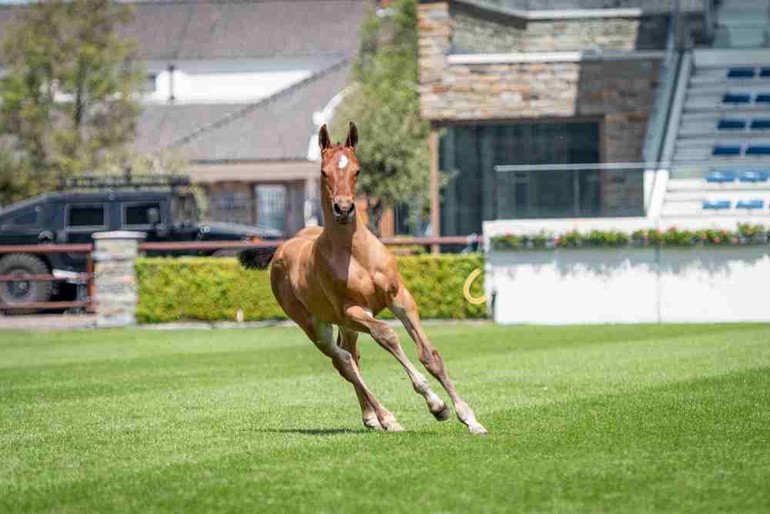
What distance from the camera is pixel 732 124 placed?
115 ft

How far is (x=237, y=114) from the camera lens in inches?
2601

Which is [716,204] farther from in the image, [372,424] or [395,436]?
[395,436]

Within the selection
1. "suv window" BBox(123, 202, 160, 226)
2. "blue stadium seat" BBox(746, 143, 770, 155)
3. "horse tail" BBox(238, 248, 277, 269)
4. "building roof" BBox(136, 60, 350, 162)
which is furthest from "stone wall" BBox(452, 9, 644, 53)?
"horse tail" BBox(238, 248, 277, 269)

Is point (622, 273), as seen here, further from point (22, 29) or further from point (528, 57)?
point (22, 29)

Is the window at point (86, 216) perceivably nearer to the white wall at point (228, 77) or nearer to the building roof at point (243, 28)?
the white wall at point (228, 77)

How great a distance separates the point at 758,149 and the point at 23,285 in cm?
1668

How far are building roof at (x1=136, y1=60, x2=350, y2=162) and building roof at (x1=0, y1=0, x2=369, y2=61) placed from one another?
20.2 feet

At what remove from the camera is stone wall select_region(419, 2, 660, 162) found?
37.1 m

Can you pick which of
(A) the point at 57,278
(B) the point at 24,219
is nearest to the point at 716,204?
(A) the point at 57,278

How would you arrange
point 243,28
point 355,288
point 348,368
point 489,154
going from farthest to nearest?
1. point 243,28
2. point 489,154
3. point 348,368
4. point 355,288

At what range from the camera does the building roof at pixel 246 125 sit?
61.5 metres

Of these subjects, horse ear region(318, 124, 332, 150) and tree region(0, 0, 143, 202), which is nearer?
horse ear region(318, 124, 332, 150)

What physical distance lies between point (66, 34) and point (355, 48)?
2530 cm

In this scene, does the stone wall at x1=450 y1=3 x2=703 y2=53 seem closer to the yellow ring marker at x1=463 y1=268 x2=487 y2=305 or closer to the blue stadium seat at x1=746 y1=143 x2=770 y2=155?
the blue stadium seat at x1=746 y1=143 x2=770 y2=155
